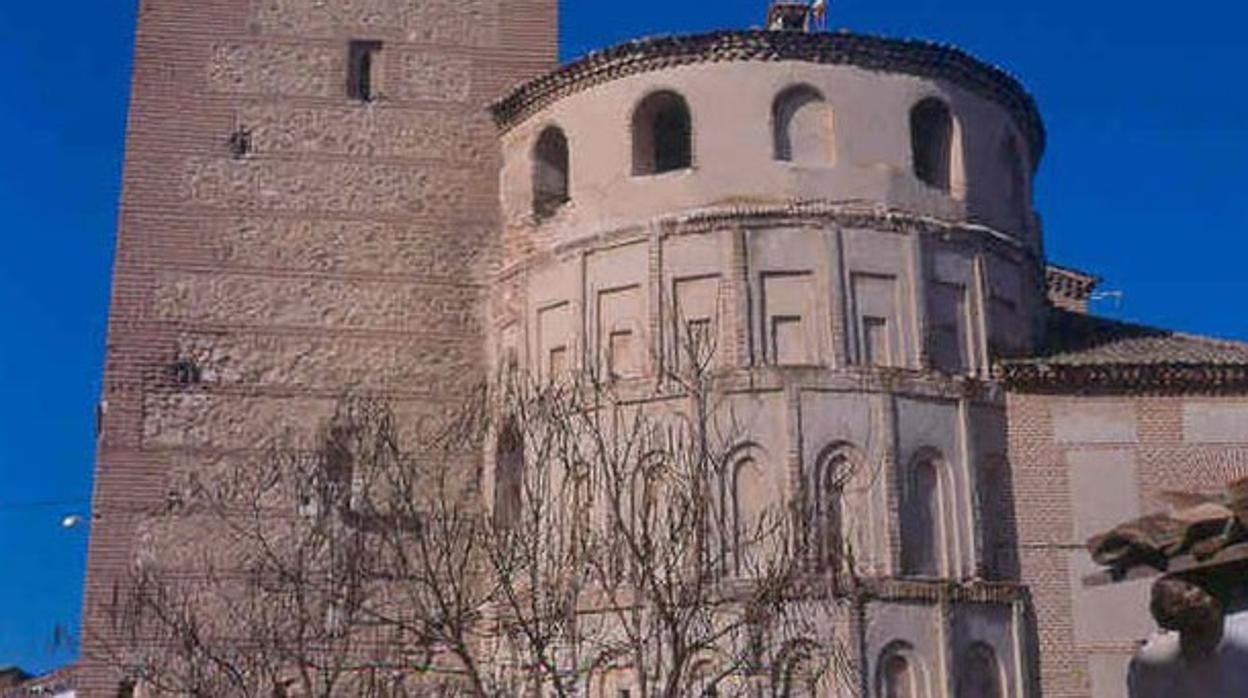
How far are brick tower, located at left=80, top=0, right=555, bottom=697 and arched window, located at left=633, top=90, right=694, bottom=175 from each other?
261cm

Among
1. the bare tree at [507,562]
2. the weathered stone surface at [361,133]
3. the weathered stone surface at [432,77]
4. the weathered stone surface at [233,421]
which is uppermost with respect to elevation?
the weathered stone surface at [432,77]

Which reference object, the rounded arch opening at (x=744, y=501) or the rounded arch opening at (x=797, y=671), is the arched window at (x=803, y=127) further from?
the rounded arch opening at (x=797, y=671)

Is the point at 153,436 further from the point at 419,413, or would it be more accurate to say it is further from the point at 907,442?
the point at 907,442

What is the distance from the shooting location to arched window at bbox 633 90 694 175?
826 inches

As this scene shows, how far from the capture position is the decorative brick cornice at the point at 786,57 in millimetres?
20719

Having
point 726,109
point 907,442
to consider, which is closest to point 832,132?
point 726,109

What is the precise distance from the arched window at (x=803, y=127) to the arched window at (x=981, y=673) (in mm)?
6240

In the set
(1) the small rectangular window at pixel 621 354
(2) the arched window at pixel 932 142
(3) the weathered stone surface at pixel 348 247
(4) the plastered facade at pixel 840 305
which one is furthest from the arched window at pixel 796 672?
(3) the weathered stone surface at pixel 348 247

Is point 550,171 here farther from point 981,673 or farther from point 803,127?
point 981,673

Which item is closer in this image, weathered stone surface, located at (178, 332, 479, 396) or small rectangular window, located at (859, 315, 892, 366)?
small rectangular window, located at (859, 315, 892, 366)

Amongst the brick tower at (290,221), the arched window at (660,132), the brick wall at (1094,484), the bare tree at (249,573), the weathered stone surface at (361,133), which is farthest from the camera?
the weathered stone surface at (361,133)

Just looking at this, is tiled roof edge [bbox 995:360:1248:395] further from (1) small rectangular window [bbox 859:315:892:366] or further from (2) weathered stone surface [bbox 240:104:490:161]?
(2) weathered stone surface [bbox 240:104:490:161]

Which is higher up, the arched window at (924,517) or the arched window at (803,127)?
the arched window at (803,127)

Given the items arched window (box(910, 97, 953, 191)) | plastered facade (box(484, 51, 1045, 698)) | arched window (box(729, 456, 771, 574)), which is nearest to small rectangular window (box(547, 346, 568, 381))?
plastered facade (box(484, 51, 1045, 698))
